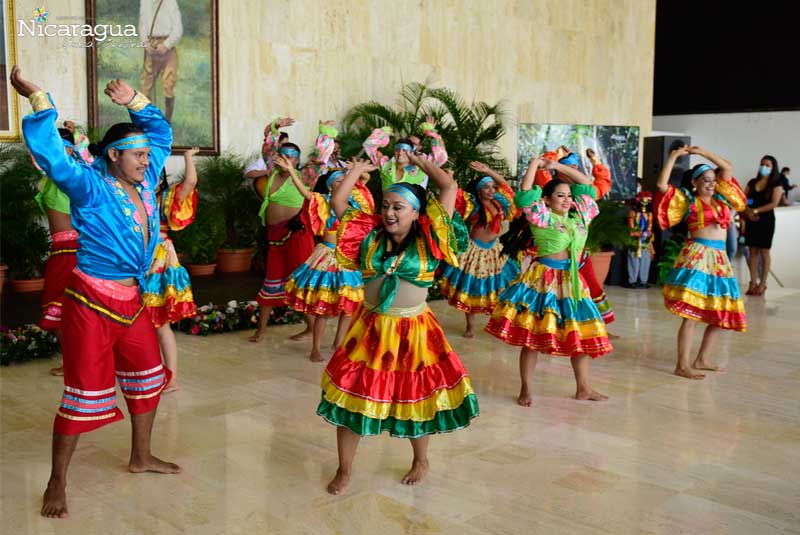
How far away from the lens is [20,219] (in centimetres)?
677

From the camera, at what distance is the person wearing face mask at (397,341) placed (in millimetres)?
3557

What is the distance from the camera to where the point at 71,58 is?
7.83 meters

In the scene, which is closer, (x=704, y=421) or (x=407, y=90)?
(x=704, y=421)

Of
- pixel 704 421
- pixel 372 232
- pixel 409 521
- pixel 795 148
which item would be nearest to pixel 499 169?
pixel 704 421

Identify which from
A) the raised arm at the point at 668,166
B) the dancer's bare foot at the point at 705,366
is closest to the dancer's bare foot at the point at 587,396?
the dancer's bare foot at the point at 705,366

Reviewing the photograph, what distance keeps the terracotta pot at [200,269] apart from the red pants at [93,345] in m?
4.82

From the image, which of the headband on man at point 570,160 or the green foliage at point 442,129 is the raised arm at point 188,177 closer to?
the headband on man at point 570,160

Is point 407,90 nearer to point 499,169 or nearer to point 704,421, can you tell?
point 499,169

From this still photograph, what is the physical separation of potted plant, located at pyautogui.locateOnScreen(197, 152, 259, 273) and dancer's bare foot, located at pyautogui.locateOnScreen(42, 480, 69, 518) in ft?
16.9

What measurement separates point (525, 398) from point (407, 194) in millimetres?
2058

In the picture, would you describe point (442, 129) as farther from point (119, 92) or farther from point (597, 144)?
point (119, 92)

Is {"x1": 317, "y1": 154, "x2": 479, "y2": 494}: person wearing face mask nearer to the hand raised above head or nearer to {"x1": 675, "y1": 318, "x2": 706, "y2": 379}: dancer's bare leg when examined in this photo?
the hand raised above head

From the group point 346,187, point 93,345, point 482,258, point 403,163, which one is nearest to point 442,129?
point 403,163

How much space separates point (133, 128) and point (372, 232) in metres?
1.13
